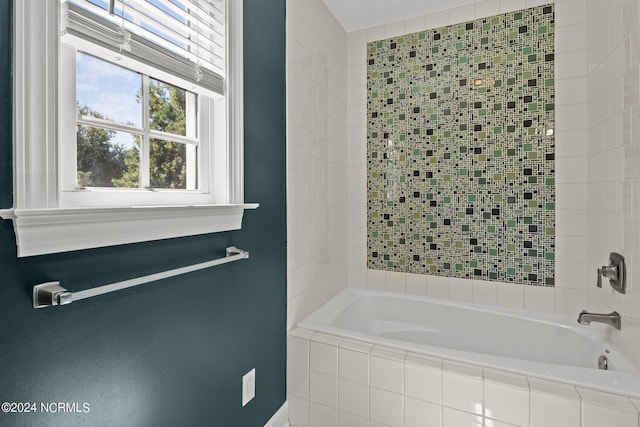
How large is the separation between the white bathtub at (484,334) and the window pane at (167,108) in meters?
1.26

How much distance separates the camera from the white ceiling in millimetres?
2330

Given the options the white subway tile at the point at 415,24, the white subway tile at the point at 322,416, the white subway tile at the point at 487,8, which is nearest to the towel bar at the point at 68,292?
the white subway tile at the point at 322,416

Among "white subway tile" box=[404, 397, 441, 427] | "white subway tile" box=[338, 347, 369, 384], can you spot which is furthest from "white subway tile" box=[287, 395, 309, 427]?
"white subway tile" box=[404, 397, 441, 427]

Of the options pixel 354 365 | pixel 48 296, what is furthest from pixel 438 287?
pixel 48 296

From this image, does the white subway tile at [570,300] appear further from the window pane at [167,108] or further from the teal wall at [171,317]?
the window pane at [167,108]

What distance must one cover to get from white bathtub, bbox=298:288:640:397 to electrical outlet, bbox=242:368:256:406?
42 cm

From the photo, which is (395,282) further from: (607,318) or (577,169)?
(577,169)

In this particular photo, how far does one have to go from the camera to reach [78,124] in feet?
3.12

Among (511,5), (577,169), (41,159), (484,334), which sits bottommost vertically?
(484,334)

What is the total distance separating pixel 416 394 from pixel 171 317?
114 cm

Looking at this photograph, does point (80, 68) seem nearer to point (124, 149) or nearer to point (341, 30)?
point (124, 149)

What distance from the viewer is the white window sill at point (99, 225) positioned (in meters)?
0.75

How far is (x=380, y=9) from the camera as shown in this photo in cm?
242

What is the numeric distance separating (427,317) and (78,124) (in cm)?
229
